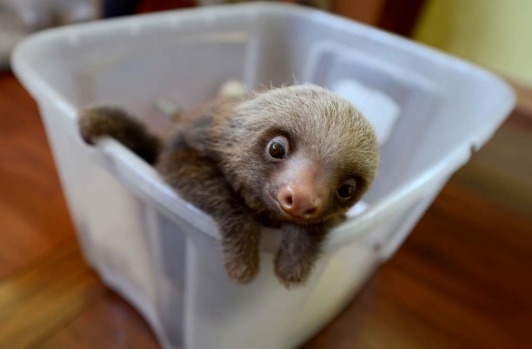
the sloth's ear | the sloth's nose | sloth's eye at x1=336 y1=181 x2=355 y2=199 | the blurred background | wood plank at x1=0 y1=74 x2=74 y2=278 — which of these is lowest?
wood plank at x1=0 y1=74 x2=74 y2=278

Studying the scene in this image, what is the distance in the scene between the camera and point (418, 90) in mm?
994

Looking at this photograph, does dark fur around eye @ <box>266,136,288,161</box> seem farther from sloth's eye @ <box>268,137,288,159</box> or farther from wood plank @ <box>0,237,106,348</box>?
wood plank @ <box>0,237,106,348</box>

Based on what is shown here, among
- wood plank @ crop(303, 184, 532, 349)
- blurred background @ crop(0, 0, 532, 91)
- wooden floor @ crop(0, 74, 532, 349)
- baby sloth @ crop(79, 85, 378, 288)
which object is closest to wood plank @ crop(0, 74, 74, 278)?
wooden floor @ crop(0, 74, 532, 349)

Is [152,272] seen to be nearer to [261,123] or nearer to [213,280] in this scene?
[213,280]

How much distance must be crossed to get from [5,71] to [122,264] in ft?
2.85

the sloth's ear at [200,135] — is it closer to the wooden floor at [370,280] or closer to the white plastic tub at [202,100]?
the white plastic tub at [202,100]

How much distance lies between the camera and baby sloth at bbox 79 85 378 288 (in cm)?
40

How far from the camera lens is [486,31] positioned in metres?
1.28

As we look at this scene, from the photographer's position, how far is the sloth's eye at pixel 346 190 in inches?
16.9

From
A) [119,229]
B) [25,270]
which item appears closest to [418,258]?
[119,229]

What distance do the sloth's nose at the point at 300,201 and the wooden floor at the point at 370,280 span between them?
531mm

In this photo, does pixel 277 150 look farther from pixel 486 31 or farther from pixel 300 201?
pixel 486 31

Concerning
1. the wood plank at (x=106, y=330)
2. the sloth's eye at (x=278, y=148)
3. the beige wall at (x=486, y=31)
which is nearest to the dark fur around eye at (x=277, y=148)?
the sloth's eye at (x=278, y=148)

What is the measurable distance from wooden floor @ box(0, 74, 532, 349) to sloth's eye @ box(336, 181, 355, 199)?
50 cm
